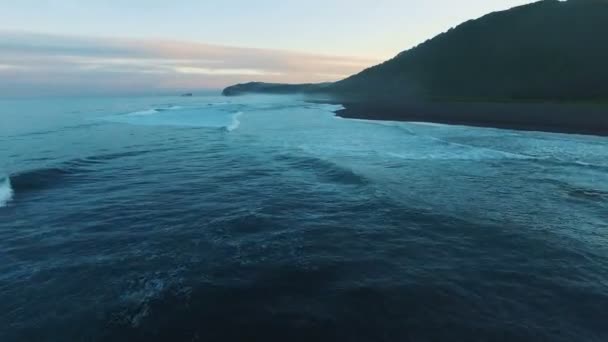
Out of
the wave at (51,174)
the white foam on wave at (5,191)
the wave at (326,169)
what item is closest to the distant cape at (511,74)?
the wave at (326,169)

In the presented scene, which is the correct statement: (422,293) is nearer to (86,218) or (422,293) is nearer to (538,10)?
(86,218)

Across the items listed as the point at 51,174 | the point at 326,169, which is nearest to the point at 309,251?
the point at 326,169

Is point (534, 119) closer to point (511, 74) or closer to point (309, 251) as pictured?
point (309, 251)

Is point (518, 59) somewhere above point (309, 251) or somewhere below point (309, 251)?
above

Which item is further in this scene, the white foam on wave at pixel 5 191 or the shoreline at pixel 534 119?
the shoreline at pixel 534 119

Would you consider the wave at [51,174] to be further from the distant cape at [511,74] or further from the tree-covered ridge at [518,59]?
the tree-covered ridge at [518,59]

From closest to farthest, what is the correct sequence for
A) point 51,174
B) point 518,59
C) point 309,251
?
point 309,251 < point 51,174 < point 518,59
